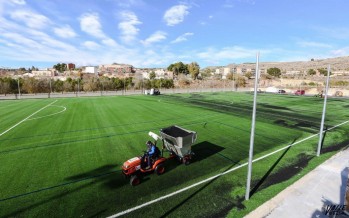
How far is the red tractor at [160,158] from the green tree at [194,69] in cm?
11605

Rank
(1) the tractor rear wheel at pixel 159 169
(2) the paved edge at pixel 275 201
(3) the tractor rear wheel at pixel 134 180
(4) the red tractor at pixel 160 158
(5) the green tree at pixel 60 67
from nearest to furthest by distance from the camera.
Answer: (2) the paved edge at pixel 275 201, (3) the tractor rear wheel at pixel 134 180, (4) the red tractor at pixel 160 158, (1) the tractor rear wheel at pixel 159 169, (5) the green tree at pixel 60 67

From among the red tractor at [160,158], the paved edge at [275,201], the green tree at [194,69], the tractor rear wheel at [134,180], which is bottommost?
the paved edge at [275,201]

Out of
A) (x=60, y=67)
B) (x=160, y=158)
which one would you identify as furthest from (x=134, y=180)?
(x=60, y=67)

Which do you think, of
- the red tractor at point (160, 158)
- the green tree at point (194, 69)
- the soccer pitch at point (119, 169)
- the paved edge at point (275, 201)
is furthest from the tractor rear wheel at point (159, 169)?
the green tree at point (194, 69)

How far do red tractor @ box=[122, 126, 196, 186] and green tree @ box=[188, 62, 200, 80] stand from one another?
11605 centimetres

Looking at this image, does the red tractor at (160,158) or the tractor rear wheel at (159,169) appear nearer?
the red tractor at (160,158)

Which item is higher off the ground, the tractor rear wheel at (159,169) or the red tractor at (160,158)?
the red tractor at (160,158)

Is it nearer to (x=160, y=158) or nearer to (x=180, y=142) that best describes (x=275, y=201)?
(x=180, y=142)

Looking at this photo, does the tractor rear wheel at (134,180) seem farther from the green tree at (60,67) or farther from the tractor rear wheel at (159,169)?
the green tree at (60,67)

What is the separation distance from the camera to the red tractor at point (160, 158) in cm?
932

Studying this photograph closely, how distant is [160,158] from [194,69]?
11931cm

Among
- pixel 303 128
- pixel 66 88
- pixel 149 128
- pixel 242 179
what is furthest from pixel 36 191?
pixel 66 88

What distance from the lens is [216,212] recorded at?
7.50 metres

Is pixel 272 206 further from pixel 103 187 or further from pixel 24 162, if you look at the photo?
pixel 24 162
